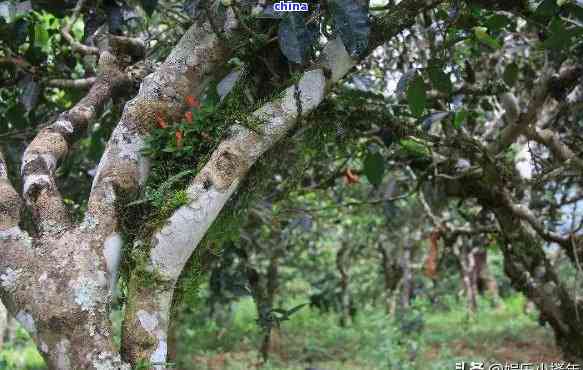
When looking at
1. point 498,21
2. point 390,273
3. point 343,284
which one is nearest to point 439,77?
point 498,21

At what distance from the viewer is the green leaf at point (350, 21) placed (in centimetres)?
188

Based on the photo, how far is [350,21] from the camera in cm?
188

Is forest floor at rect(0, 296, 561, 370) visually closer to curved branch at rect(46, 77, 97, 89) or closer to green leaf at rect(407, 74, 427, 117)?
green leaf at rect(407, 74, 427, 117)

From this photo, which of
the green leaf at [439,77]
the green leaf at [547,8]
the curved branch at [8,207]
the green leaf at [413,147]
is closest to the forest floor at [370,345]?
the green leaf at [413,147]

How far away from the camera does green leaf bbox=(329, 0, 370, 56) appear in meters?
1.88

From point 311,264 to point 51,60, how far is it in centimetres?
832

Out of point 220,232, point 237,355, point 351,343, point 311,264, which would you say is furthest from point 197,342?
point 220,232

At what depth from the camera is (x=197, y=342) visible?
7730 mm

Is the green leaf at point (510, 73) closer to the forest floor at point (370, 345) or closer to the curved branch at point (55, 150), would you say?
the curved branch at point (55, 150)

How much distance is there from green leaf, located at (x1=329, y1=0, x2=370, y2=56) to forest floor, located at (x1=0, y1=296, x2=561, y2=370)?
12.3 feet

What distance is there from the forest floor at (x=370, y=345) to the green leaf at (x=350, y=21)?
3760 mm

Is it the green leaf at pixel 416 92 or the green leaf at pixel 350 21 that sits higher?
the green leaf at pixel 416 92

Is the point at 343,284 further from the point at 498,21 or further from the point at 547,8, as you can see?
the point at 547,8

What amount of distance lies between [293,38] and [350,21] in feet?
0.60
